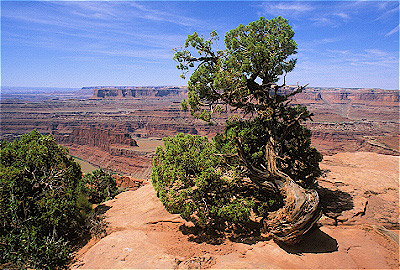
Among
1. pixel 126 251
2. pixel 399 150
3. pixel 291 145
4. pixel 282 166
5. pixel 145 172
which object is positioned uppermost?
pixel 291 145

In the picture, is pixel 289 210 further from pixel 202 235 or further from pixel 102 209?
pixel 102 209

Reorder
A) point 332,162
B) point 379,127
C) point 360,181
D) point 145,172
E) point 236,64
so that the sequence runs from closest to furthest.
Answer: point 236,64, point 360,181, point 332,162, point 145,172, point 379,127

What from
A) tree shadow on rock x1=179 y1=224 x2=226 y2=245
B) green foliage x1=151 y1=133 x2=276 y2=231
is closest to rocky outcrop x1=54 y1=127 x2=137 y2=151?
green foliage x1=151 y1=133 x2=276 y2=231

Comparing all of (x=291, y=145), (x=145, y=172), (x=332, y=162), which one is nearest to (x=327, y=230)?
(x=291, y=145)

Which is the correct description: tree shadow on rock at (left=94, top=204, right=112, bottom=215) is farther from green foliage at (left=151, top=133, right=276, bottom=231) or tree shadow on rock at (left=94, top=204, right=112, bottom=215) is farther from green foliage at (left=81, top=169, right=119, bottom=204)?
green foliage at (left=151, top=133, right=276, bottom=231)

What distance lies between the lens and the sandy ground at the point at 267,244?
35.4 ft

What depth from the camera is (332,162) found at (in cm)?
2833

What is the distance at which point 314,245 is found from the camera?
12.2 meters

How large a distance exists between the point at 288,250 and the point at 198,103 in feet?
31.5

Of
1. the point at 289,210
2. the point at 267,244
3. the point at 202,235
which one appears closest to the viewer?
the point at 289,210

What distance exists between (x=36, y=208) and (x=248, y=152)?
39.7 ft

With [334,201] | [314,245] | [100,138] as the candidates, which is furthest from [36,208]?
[100,138]

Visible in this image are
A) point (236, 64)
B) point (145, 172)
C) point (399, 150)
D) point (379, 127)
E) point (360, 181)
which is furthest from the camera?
point (379, 127)

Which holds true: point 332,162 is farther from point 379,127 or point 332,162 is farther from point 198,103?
point 379,127
